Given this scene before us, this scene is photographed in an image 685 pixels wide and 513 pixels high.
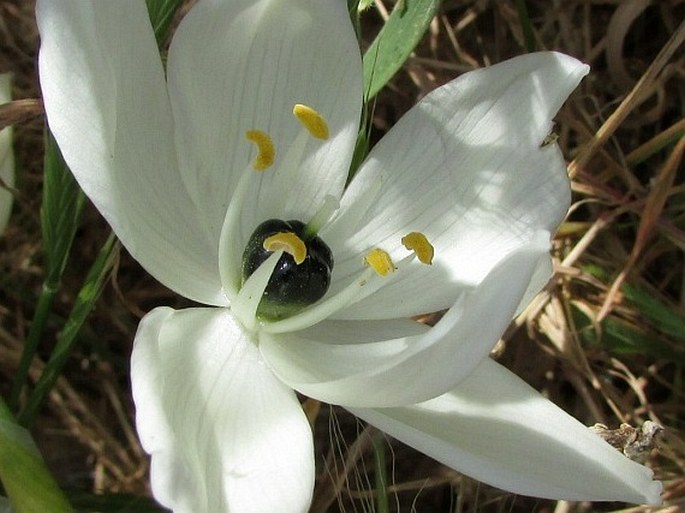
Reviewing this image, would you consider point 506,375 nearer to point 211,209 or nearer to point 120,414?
point 211,209

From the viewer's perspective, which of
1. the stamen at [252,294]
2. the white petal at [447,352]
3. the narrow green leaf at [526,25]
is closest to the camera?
the white petal at [447,352]

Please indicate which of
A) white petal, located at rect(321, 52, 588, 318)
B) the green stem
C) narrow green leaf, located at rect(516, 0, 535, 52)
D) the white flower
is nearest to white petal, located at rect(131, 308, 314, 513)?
the white flower

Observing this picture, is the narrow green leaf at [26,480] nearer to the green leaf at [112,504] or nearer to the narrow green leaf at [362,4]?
the green leaf at [112,504]

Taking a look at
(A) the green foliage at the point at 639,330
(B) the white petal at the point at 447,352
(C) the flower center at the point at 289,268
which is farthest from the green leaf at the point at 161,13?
(A) the green foliage at the point at 639,330

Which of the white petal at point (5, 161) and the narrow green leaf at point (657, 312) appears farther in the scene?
the narrow green leaf at point (657, 312)

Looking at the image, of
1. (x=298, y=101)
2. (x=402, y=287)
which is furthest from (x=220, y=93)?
(x=402, y=287)

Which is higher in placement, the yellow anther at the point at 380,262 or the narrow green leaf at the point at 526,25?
the narrow green leaf at the point at 526,25
